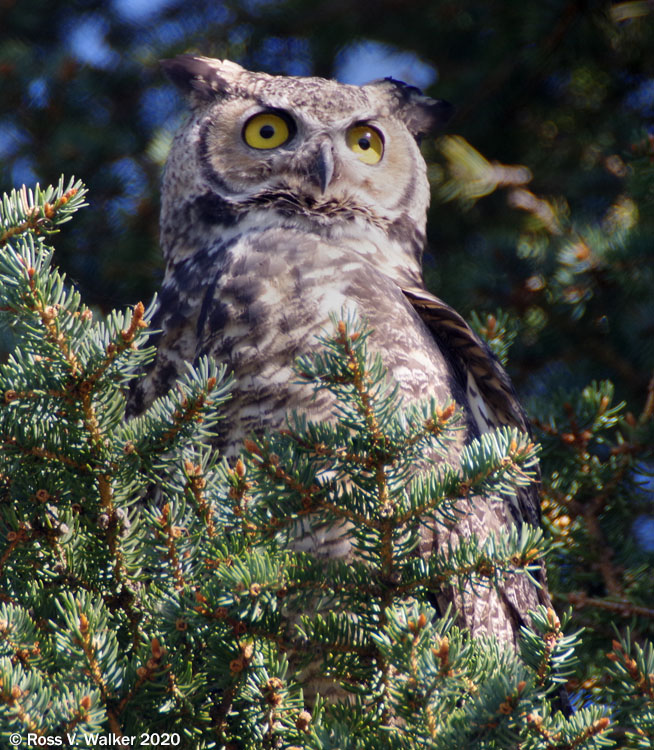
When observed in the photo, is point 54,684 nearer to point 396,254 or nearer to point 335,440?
point 335,440

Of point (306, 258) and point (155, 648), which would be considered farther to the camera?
point (306, 258)

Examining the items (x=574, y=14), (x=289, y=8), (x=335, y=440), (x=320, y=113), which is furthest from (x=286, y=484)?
(x=289, y=8)

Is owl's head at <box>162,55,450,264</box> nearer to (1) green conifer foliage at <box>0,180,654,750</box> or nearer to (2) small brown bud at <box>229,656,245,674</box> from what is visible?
(1) green conifer foliage at <box>0,180,654,750</box>

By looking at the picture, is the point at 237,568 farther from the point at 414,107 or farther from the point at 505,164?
the point at 505,164

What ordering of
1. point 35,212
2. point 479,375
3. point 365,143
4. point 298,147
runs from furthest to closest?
point 365,143
point 298,147
point 479,375
point 35,212

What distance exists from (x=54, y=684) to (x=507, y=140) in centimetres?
295

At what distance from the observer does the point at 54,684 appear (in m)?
1.13

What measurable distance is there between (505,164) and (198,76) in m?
1.34

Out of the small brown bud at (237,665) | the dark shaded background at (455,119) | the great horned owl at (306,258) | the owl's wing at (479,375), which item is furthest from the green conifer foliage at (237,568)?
the dark shaded background at (455,119)

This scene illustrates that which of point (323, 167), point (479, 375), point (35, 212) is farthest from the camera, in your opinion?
point (323, 167)

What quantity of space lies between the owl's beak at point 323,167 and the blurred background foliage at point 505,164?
60cm

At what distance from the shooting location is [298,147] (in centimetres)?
253

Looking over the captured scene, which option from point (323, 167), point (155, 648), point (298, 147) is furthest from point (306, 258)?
point (155, 648)

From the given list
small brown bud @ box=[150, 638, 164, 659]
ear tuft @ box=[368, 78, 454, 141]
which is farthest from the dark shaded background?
small brown bud @ box=[150, 638, 164, 659]
